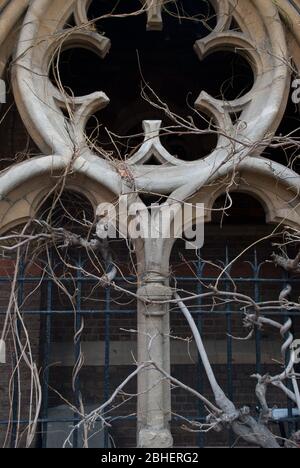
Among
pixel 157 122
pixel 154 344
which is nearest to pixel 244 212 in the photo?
pixel 157 122

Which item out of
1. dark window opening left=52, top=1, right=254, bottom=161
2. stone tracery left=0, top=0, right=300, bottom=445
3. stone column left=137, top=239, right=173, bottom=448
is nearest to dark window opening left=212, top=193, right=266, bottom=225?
dark window opening left=52, top=1, right=254, bottom=161

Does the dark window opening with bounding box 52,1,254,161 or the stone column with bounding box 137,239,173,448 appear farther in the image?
the dark window opening with bounding box 52,1,254,161

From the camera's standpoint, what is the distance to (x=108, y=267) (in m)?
3.88

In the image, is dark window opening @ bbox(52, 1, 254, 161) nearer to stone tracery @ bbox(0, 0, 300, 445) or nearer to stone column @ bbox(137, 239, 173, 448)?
stone tracery @ bbox(0, 0, 300, 445)

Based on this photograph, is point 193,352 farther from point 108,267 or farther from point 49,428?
point 108,267

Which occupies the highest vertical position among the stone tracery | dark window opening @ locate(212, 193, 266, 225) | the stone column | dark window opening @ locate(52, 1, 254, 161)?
dark window opening @ locate(52, 1, 254, 161)

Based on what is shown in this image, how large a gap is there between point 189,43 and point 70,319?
303 centimetres

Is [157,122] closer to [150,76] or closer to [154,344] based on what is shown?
[154,344]

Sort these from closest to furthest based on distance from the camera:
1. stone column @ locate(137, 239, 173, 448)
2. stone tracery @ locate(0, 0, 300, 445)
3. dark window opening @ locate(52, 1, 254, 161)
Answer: stone column @ locate(137, 239, 173, 448) → stone tracery @ locate(0, 0, 300, 445) → dark window opening @ locate(52, 1, 254, 161)

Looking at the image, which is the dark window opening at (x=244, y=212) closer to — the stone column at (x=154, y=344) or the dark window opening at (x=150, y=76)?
the dark window opening at (x=150, y=76)

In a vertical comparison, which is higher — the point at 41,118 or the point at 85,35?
the point at 85,35

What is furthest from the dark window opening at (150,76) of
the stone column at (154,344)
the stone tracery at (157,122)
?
the stone column at (154,344)

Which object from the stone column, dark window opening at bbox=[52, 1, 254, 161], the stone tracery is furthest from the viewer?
dark window opening at bbox=[52, 1, 254, 161]

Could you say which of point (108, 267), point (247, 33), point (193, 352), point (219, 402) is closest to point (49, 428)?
point (193, 352)
